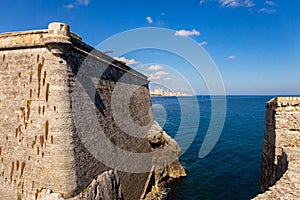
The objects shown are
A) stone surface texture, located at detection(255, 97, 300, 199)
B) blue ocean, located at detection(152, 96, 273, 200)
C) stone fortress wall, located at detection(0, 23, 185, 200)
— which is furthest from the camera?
blue ocean, located at detection(152, 96, 273, 200)

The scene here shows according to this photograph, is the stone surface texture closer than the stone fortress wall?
Yes

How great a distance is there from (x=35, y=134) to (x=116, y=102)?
18.6ft

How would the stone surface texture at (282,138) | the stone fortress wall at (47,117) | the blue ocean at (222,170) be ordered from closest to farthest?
1. the stone surface texture at (282,138)
2. the stone fortress wall at (47,117)
3. the blue ocean at (222,170)

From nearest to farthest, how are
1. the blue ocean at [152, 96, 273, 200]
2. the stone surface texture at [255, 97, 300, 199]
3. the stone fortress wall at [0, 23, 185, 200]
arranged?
the stone surface texture at [255, 97, 300, 199] → the stone fortress wall at [0, 23, 185, 200] → the blue ocean at [152, 96, 273, 200]

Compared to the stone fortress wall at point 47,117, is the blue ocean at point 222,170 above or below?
below

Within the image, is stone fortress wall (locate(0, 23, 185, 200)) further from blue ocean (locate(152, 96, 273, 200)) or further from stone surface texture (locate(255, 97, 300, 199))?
blue ocean (locate(152, 96, 273, 200))

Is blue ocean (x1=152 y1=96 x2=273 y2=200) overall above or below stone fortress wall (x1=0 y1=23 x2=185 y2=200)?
below

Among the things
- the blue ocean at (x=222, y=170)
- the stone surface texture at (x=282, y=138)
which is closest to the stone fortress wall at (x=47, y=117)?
the stone surface texture at (x=282, y=138)

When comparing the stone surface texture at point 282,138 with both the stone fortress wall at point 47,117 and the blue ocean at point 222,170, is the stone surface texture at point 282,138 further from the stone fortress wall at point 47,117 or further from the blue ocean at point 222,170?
the blue ocean at point 222,170

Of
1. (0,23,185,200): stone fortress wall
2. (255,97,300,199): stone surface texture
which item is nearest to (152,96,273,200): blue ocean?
(255,97,300,199): stone surface texture

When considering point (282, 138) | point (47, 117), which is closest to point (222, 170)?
point (282, 138)

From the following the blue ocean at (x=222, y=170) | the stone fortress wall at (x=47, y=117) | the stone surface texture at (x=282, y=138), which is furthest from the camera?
the blue ocean at (x=222, y=170)

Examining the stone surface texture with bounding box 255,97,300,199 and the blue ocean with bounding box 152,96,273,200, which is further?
the blue ocean with bounding box 152,96,273,200

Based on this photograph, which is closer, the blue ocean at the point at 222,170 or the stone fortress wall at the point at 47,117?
the stone fortress wall at the point at 47,117
